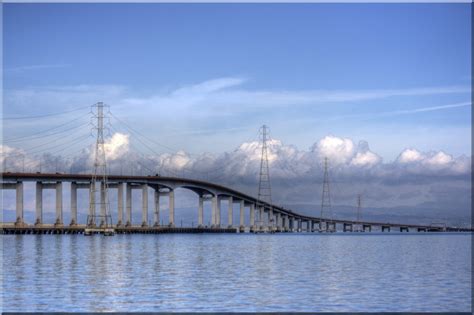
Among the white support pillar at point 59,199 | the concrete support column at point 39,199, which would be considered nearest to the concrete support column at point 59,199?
the white support pillar at point 59,199

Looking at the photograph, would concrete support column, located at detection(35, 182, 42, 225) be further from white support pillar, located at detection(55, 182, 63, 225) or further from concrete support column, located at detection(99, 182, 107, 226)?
concrete support column, located at detection(99, 182, 107, 226)

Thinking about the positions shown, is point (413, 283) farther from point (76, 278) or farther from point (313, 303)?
point (76, 278)

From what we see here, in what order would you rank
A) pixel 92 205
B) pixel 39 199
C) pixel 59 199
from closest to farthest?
1. pixel 92 205
2. pixel 39 199
3. pixel 59 199

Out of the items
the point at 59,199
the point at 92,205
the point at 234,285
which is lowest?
the point at 234,285

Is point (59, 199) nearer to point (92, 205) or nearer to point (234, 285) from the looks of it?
point (92, 205)

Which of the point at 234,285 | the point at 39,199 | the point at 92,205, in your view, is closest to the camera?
the point at 234,285

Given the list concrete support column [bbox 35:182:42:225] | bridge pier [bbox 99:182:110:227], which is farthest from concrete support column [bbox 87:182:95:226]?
concrete support column [bbox 35:182:42:225]

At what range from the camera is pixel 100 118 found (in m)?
147

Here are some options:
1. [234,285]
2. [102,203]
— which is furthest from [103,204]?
[234,285]

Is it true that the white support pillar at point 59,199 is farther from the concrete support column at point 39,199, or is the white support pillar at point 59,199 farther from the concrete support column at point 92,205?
the concrete support column at point 92,205

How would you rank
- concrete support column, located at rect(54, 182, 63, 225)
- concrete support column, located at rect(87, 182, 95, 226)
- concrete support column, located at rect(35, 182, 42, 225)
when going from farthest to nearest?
concrete support column, located at rect(54, 182, 63, 225)
concrete support column, located at rect(35, 182, 42, 225)
concrete support column, located at rect(87, 182, 95, 226)

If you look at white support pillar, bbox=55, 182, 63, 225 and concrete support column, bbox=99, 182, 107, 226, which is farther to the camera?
white support pillar, bbox=55, 182, 63, 225

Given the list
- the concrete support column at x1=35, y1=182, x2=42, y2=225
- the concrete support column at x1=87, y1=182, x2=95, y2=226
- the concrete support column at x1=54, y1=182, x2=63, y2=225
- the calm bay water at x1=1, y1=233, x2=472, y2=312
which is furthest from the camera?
the concrete support column at x1=54, y1=182, x2=63, y2=225

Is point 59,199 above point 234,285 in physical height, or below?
above
